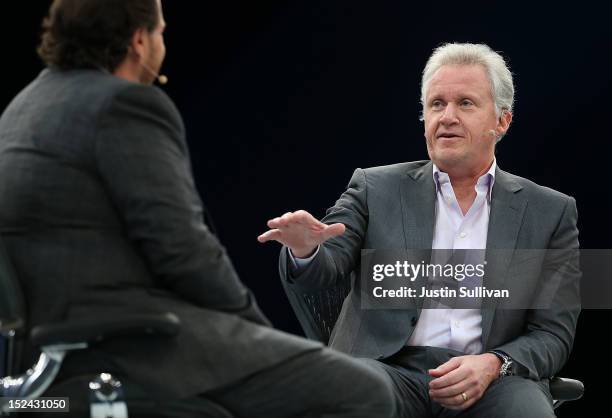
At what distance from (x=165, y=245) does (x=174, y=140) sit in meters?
0.23

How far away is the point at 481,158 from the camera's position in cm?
320

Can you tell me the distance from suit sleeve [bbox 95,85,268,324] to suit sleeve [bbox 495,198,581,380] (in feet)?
4.00

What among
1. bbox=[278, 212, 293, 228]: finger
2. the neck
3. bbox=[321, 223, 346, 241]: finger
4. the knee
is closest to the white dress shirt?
bbox=[321, 223, 346, 241]: finger

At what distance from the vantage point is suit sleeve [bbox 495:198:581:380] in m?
2.83

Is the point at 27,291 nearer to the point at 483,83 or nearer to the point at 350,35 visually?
the point at 483,83

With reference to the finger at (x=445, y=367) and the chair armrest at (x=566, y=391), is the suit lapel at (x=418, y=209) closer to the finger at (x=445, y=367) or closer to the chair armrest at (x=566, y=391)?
the finger at (x=445, y=367)

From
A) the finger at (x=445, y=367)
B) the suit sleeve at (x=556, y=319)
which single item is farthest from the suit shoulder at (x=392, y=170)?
the finger at (x=445, y=367)

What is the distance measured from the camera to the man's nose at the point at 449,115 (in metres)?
3.15

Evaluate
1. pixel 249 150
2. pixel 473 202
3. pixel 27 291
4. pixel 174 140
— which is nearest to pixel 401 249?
pixel 473 202

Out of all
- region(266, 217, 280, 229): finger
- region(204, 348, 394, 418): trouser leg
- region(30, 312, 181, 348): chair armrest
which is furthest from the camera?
region(266, 217, 280, 229): finger

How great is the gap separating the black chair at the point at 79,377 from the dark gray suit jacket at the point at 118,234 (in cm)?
3

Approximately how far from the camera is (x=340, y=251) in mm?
2988

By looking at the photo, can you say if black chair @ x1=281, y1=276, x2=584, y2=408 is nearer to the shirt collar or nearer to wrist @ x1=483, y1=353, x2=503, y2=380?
wrist @ x1=483, y1=353, x2=503, y2=380

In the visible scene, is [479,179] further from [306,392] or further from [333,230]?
[306,392]
